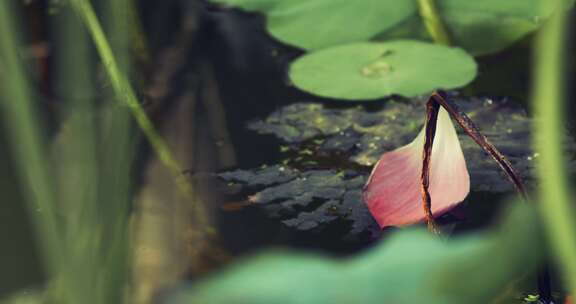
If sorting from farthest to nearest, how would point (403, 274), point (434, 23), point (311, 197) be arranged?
1. point (434, 23)
2. point (311, 197)
3. point (403, 274)

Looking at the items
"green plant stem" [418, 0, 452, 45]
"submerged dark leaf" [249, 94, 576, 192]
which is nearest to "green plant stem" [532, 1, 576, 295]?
"submerged dark leaf" [249, 94, 576, 192]

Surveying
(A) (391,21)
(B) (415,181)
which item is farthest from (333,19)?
(B) (415,181)

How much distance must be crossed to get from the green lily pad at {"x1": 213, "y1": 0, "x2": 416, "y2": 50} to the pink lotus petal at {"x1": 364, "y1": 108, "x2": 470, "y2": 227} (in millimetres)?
515

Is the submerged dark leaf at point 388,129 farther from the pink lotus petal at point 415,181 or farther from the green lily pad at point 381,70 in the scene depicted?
the pink lotus petal at point 415,181

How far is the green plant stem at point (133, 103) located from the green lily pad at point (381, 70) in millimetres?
224

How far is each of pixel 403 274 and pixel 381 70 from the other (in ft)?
3.30

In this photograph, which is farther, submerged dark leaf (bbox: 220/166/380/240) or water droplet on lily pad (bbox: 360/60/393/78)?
water droplet on lily pad (bbox: 360/60/393/78)

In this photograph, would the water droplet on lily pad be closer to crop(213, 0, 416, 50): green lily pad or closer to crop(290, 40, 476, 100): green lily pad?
crop(290, 40, 476, 100): green lily pad

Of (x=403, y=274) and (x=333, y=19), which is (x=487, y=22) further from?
(x=403, y=274)

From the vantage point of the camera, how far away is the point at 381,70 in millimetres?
1410

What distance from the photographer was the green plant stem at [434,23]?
1.48m

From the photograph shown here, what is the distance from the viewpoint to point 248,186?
4.11 feet

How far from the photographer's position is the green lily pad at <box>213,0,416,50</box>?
1.51 meters

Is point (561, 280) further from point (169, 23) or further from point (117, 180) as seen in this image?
point (169, 23)
